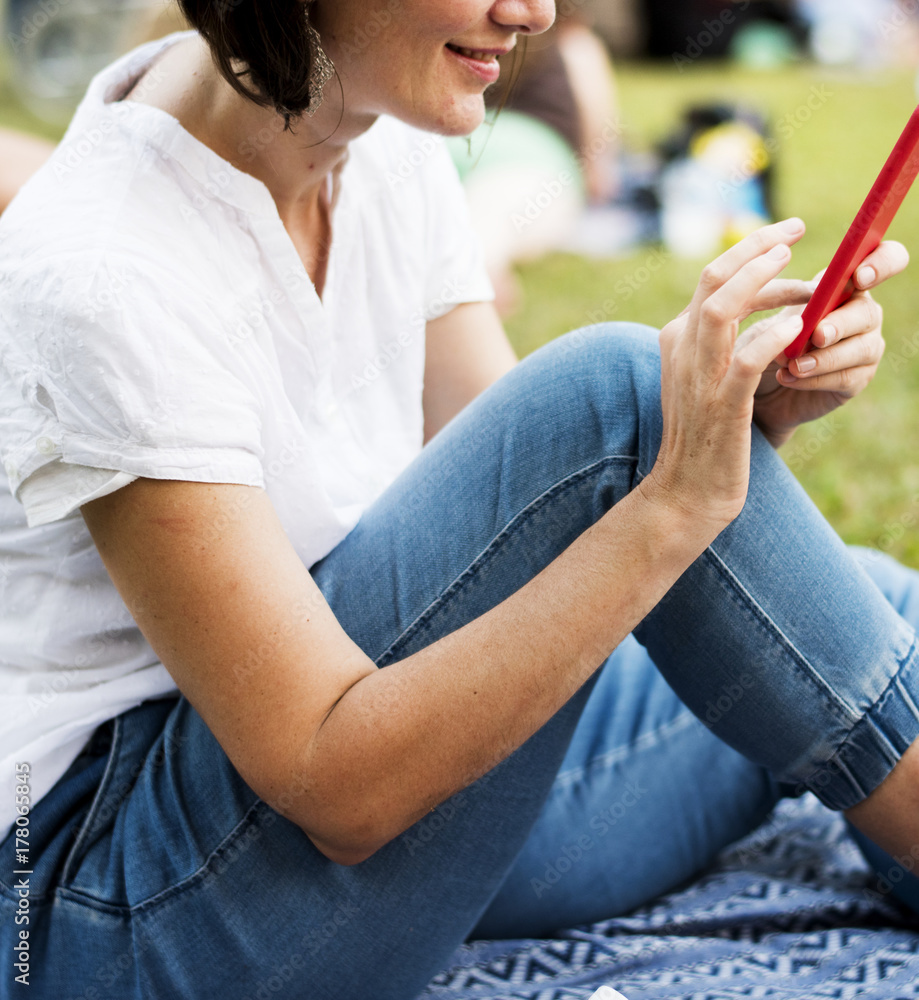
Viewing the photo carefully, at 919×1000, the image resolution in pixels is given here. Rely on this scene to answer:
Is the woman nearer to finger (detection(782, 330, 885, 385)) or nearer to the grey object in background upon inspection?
finger (detection(782, 330, 885, 385))

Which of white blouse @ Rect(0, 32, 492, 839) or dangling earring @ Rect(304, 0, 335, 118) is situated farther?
dangling earring @ Rect(304, 0, 335, 118)

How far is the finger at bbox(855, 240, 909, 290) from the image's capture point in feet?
3.11

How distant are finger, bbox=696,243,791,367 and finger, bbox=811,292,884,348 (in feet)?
0.43

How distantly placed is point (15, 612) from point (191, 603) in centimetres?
27

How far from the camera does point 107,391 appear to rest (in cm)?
84

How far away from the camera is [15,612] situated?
102 cm

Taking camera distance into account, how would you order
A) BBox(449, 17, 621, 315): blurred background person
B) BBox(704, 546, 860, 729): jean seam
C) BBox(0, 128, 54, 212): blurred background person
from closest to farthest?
1. BBox(704, 546, 860, 729): jean seam
2. BBox(0, 128, 54, 212): blurred background person
3. BBox(449, 17, 621, 315): blurred background person

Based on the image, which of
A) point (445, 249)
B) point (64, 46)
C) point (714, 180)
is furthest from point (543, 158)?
point (64, 46)

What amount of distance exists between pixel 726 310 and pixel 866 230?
0.53 ft

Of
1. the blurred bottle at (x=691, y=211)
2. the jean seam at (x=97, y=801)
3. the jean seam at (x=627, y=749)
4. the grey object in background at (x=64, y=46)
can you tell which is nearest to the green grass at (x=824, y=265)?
the blurred bottle at (x=691, y=211)

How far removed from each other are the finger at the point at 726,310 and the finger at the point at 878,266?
5.6 inches

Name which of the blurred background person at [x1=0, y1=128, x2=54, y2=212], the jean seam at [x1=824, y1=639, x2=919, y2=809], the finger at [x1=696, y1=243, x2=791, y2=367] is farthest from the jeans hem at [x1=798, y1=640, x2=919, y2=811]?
the blurred background person at [x1=0, y1=128, x2=54, y2=212]

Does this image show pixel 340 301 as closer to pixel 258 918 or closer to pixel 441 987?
pixel 258 918

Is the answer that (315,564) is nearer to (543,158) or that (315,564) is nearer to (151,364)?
(151,364)
